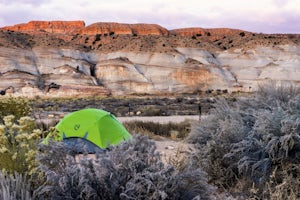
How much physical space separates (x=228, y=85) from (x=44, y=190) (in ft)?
188

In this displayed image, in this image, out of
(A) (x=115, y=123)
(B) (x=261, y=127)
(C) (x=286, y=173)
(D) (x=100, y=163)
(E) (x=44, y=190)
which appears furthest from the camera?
(A) (x=115, y=123)

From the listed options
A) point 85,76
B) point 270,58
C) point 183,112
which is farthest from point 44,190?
point 270,58

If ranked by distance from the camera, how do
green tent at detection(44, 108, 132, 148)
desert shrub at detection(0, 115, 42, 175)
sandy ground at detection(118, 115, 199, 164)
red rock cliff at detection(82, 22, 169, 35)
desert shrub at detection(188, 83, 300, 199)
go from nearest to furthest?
1. desert shrub at detection(0, 115, 42, 175)
2. sandy ground at detection(118, 115, 199, 164)
3. desert shrub at detection(188, 83, 300, 199)
4. green tent at detection(44, 108, 132, 148)
5. red rock cliff at detection(82, 22, 169, 35)

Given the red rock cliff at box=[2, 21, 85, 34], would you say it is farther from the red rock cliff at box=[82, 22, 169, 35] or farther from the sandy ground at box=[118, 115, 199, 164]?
the sandy ground at box=[118, 115, 199, 164]

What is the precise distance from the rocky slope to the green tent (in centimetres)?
4431

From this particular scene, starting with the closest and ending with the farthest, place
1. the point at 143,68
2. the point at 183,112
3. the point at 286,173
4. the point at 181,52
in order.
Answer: the point at 286,173 → the point at 183,112 → the point at 143,68 → the point at 181,52

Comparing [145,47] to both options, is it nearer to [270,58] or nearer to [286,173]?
[270,58]

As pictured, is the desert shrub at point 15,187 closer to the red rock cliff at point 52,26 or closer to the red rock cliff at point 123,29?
the red rock cliff at point 123,29

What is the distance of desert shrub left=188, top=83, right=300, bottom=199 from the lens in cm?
671

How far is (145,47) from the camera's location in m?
68.0

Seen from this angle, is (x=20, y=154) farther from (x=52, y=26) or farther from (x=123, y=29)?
(x=52, y=26)

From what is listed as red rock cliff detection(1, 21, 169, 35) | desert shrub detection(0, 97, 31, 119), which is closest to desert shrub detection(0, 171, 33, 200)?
desert shrub detection(0, 97, 31, 119)

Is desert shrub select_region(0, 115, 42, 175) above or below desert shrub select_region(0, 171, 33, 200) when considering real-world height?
above

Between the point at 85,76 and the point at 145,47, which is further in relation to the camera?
the point at 145,47
